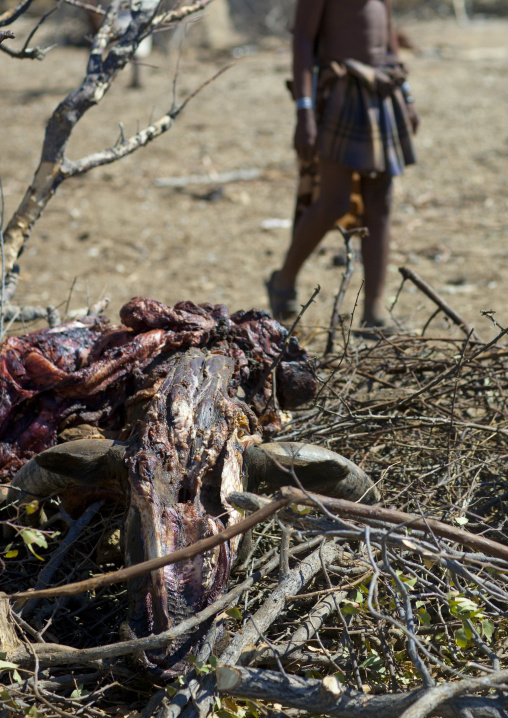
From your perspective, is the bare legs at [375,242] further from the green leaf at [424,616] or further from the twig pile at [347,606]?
the green leaf at [424,616]

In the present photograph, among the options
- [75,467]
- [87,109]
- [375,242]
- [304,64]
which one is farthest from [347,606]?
[304,64]

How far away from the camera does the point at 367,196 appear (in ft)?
14.7

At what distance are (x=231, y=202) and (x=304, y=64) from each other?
3565mm

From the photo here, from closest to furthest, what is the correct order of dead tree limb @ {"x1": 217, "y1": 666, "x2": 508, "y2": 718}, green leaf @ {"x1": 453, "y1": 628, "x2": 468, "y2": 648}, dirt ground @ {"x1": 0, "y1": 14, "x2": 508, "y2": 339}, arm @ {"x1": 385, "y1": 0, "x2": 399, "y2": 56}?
1. dead tree limb @ {"x1": 217, "y1": 666, "x2": 508, "y2": 718}
2. green leaf @ {"x1": 453, "y1": 628, "x2": 468, "y2": 648}
3. arm @ {"x1": 385, "y1": 0, "x2": 399, "y2": 56}
4. dirt ground @ {"x1": 0, "y1": 14, "x2": 508, "y2": 339}

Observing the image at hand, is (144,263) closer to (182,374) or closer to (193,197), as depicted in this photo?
(193,197)

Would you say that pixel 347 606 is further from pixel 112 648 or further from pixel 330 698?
pixel 112 648

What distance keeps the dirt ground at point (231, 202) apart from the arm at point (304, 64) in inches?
39.1

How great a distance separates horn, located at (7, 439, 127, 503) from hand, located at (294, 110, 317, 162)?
2664mm

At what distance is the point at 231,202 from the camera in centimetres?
779

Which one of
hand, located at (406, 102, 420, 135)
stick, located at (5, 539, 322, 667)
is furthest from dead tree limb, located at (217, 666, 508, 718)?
hand, located at (406, 102, 420, 135)

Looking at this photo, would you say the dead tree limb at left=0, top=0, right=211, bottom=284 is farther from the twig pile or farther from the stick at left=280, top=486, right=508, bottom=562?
the stick at left=280, top=486, right=508, bottom=562

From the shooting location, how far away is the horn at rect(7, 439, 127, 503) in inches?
85.7

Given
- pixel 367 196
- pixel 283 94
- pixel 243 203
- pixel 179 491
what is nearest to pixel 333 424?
pixel 179 491

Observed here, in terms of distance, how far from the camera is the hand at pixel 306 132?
427 cm
